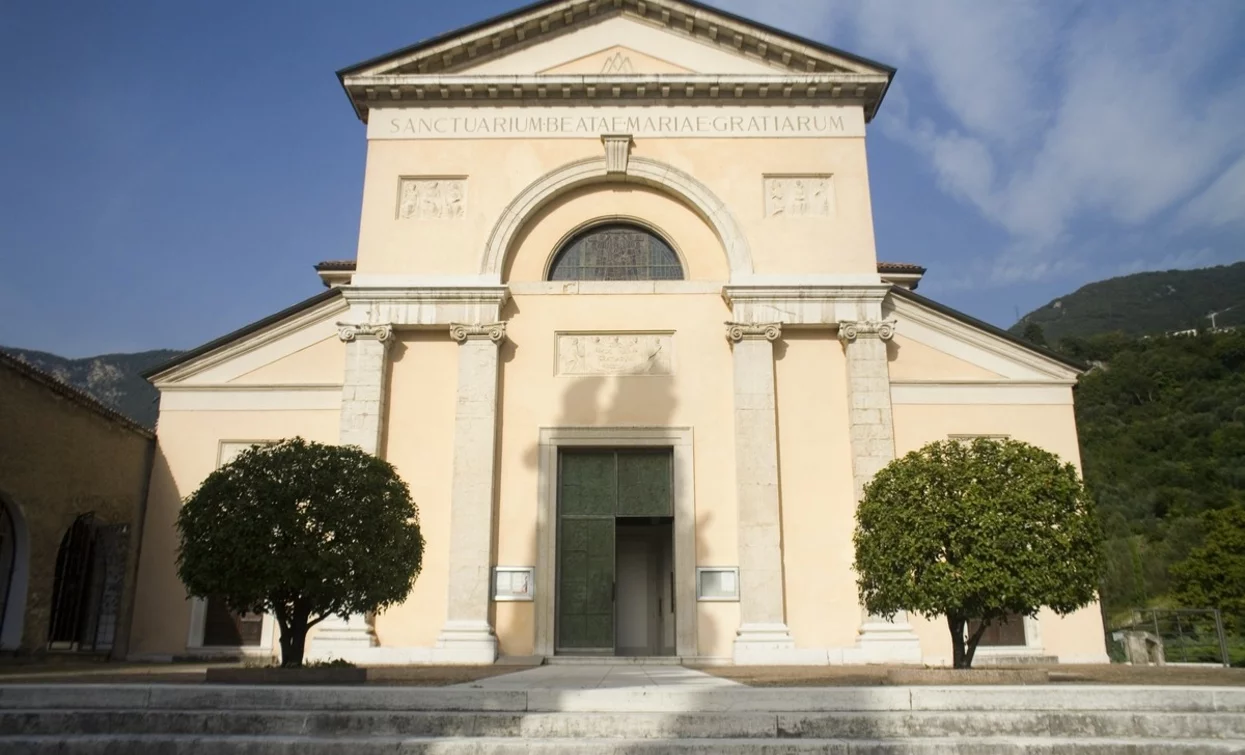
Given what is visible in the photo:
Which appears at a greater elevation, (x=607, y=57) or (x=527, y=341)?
(x=607, y=57)

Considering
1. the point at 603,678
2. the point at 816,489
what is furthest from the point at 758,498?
the point at 603,678

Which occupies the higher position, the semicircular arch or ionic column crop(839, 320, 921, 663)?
the semicircular arch

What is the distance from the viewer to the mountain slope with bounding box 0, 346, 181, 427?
7562 cm

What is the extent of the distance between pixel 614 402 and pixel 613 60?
7.09 m

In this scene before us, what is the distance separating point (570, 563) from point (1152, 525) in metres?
36.0

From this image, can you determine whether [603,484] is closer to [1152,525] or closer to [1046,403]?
[1046,403]

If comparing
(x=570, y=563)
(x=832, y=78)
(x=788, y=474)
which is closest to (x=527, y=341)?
(x=570, y=563)

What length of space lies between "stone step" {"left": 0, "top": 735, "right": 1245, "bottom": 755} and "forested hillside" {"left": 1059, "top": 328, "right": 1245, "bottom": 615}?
29.3 metres

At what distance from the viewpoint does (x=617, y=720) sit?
24.8ft

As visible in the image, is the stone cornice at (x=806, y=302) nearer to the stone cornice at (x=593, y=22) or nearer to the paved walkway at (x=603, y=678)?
the stone cornice at (x=593, y=22)

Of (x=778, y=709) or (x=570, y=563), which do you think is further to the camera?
(x=570, y=563)

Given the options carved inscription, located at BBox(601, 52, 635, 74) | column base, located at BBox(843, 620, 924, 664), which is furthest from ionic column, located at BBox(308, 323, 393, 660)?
column base, located at BBox(843, 620, 924, 664)

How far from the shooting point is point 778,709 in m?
7.64

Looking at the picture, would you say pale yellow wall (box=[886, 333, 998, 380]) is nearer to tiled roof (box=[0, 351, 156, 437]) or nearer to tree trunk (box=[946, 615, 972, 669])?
tree trunk (box=[946, 615, 972, 669])
